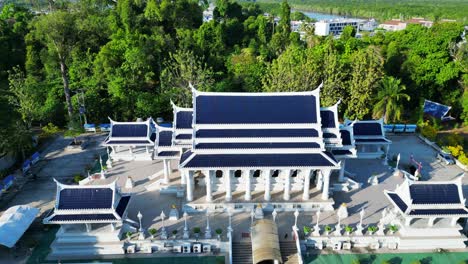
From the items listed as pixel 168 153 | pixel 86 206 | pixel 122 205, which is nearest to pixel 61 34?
pixel 168 153

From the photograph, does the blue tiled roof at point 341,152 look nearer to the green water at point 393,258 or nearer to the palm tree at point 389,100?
the green water at point 393,258

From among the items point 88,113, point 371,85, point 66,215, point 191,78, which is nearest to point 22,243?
point 66,215

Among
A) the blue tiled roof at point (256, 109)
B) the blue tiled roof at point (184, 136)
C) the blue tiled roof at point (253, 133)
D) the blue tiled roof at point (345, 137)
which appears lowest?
the blue tiled roof at point (345, 137)

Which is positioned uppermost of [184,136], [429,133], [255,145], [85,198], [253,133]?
[253,133]

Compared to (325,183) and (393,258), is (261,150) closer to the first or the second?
(325,183)

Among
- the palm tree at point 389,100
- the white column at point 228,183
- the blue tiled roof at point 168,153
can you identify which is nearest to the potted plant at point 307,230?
the white column at point 228,183

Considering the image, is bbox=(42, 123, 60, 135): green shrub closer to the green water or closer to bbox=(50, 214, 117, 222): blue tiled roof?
bbox=(50, 214, 117, 222): blue tiled roof
